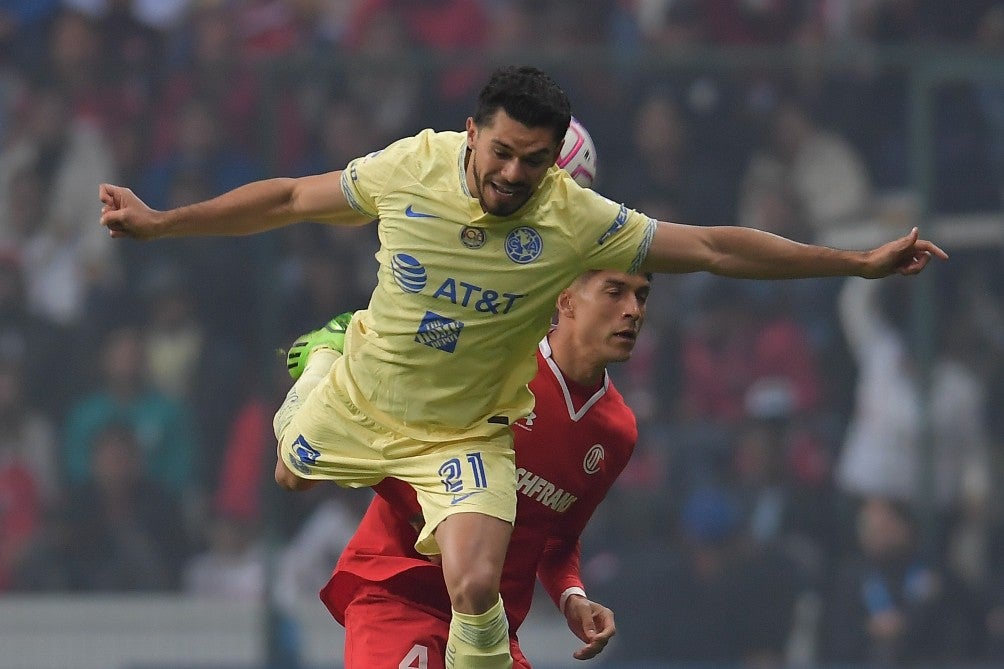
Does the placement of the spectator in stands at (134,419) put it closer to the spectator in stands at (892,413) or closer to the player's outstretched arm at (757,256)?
the spectator in stands at (892,413)

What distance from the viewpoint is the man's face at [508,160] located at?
4.59 meters

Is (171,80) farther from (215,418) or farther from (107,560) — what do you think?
(107,560)

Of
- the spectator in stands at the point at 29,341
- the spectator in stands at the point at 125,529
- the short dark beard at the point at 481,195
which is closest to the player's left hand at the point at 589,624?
the short dark beard at the point at 481,195

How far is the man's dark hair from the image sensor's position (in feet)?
15.0

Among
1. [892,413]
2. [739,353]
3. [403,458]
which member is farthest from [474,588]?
[892,413]

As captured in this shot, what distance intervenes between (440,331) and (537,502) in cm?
79

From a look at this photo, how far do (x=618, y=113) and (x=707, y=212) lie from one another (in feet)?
2.24

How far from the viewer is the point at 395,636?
17.3 feet

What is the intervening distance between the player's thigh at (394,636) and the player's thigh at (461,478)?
0.35 m

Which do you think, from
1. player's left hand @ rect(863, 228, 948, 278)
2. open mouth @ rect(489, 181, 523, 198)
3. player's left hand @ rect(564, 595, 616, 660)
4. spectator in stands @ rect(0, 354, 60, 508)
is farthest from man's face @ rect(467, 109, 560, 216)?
spectator in stands @ rect(0, 354, 60, 508)

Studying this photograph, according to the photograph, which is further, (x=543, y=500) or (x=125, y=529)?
(x=125, y=529)

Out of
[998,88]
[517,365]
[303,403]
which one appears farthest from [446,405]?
[998,88]

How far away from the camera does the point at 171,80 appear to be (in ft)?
32.0

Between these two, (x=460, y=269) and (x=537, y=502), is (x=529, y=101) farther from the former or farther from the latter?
(x=537, y=502)
